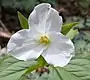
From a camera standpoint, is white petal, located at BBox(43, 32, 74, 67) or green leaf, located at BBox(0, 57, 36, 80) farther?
green leaf, located at BBox(0, 57, 36, 80)

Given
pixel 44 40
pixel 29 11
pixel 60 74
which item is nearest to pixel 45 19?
pixel 44 40

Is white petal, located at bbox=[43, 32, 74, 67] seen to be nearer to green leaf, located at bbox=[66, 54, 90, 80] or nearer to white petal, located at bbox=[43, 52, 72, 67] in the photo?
white petal, located at bbox=[43, 52, 72, 67]

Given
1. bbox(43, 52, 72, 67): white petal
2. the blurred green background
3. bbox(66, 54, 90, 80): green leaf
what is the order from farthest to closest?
the blurred green background
bbox(66, 54, 90, 80): green leaf
bbox(43, 52, 72, 67): white petal

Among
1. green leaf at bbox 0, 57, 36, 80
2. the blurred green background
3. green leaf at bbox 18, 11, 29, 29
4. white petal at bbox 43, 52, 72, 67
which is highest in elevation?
green leaf at bbox 18, 11, 29, 29

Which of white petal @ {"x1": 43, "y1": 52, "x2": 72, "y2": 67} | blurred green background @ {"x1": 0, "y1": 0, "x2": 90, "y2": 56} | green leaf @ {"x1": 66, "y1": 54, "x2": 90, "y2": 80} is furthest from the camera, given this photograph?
blurred green background @ {"x1": 0, "y1": 0, "x2": 90, "y2": 56}

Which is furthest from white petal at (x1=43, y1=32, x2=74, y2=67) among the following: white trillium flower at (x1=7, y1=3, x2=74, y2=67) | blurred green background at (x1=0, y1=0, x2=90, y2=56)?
blurred green background at (x1=0, y1=0, x2=90, y2=56)

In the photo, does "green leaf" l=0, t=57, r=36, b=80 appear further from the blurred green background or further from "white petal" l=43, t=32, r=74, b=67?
the blurred green background

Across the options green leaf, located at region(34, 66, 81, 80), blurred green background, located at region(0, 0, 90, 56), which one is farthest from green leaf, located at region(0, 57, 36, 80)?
blurred green background, located at region(0, 0, 90, 56)

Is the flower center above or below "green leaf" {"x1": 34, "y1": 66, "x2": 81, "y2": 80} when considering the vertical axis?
above
